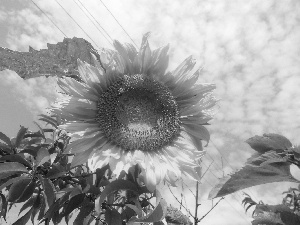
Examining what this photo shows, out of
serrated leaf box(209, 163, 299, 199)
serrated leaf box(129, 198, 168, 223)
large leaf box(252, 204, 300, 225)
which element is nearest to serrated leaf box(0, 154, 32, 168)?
A: serrated leaf box(129, 198, 168, 223)

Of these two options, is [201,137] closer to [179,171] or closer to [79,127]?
[179,171]

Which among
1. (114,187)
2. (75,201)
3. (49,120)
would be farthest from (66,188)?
(49,120)

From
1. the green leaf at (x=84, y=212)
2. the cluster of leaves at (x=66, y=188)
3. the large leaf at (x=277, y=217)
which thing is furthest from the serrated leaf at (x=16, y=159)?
the large leaf at (x=277, y=217)

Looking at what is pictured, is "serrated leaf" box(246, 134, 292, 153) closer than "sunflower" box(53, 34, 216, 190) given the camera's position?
Yes

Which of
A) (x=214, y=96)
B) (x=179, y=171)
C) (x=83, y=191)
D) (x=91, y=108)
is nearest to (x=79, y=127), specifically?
(x=91, y=108)

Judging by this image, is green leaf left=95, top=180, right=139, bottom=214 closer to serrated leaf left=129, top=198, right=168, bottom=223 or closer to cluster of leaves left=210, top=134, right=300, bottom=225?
serrated leaf left=129, top=198, right=168, bottom=223

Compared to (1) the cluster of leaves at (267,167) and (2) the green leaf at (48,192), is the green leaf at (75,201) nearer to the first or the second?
(2) the green leaf at (48,192)
